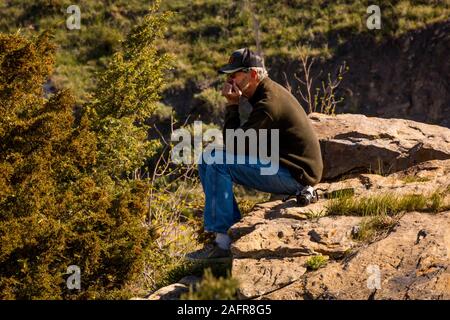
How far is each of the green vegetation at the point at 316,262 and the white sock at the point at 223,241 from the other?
3.58 ft

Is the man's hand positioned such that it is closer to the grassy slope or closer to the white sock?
the white sock

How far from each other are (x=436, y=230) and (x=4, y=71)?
5.38 meters

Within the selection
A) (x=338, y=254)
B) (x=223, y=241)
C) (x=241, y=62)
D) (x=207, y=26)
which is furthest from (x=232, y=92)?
(x=207, y=26)

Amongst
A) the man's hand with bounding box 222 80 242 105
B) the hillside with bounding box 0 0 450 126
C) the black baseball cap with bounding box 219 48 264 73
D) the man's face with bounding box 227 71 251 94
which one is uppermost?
the black baseball cap with bounding box 219 48 264 73

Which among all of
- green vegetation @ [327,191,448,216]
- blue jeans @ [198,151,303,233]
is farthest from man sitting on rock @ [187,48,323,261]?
green vegetation @ [327,191,448,216]

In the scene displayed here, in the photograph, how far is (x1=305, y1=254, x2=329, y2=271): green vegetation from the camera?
706 centimetres

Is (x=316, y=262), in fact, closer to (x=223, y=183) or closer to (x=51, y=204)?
(x=223, y=183)

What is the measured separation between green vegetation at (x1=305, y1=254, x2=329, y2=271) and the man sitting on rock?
1084 mm

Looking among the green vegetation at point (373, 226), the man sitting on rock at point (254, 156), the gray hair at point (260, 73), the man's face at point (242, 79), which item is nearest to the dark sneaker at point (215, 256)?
the man sitting on rock at point (254, 156)

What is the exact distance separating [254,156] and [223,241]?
868 millimetres

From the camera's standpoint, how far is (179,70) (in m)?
33.4

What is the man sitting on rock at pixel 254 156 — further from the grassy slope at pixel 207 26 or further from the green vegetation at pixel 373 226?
the grassy slope at pixel 207 26
